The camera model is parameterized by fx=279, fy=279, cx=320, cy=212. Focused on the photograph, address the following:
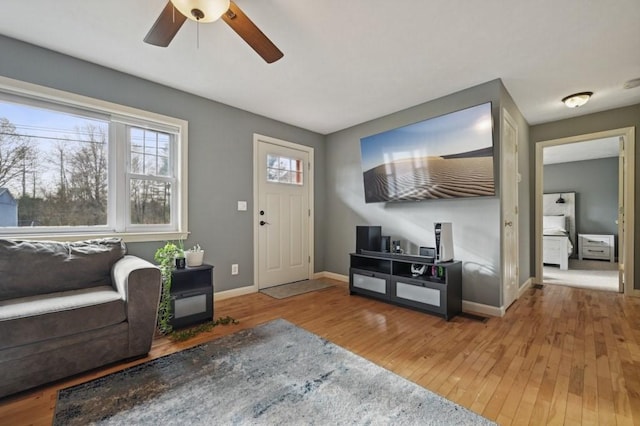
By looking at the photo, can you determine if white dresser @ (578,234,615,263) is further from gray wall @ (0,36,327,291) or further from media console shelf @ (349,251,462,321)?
gray wall @ (0,36,327,291)

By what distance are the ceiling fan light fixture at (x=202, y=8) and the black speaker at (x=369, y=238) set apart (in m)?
2.74

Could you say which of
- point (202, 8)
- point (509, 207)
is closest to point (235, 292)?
point (202, 8)

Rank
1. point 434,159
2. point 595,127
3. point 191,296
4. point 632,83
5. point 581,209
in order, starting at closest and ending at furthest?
1. point 191,296
2. point 632,83
3. point 434,159
4. point 595,127
5. point 581,209

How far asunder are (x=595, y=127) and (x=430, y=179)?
259 cm

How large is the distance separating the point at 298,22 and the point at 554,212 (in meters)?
7.57

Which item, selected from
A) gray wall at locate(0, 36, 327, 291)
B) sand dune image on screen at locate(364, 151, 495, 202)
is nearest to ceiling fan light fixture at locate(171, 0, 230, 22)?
gray wall at locate(0, 36, 327, 291)

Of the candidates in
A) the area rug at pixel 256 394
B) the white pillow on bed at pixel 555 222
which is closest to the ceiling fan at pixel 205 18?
the area rug at pixel 256 394

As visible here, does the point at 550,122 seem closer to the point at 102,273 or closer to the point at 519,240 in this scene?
the point at 519,240

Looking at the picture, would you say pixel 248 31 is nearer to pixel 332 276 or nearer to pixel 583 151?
pixel 332 276

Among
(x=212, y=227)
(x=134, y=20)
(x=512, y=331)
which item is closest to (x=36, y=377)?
(x=212, y=227)

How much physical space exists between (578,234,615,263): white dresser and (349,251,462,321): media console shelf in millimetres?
5337

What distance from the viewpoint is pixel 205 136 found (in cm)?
326

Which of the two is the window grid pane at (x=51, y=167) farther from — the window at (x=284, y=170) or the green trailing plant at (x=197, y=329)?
the window at (x=284, y=170)

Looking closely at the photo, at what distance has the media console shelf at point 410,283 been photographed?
Answer: 109 inches
